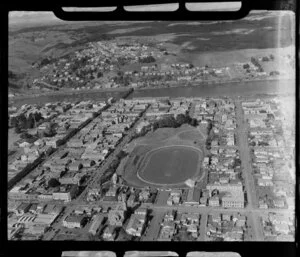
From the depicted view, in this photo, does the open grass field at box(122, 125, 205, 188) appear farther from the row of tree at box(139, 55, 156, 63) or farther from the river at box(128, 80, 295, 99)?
the row of tree at box(139, 55, 156, 63)

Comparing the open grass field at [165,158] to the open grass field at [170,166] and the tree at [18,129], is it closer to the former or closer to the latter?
the open grass field at [170,166]

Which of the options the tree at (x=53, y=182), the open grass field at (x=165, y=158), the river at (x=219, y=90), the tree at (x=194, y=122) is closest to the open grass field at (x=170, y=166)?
the open grass field at (x=165, y=158)

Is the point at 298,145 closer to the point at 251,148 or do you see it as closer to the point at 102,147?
the point at 251,148

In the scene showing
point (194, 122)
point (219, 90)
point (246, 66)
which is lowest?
point (194, 122)

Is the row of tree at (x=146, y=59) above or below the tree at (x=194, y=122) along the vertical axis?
above

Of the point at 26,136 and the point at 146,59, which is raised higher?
the point at 146,59

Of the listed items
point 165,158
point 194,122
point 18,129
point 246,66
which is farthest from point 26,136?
point 246,66

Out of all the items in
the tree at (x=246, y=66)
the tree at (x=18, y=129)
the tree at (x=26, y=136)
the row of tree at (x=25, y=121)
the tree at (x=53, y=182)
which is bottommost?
the tree at (x=53, y=182)

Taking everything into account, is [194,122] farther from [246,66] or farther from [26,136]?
[26,136]
